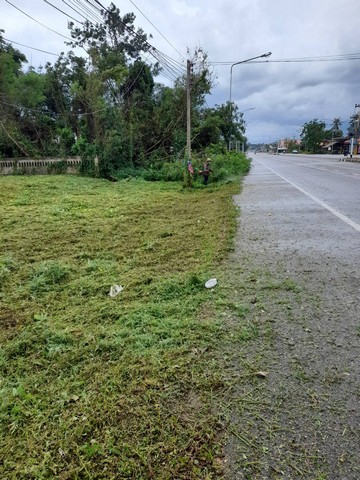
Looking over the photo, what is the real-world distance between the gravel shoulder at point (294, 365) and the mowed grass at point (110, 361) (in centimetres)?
18

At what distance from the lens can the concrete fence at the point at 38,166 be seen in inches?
827

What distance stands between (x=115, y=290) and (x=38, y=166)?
20090mm

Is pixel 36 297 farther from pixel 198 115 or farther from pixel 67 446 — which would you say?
pixel 198 115

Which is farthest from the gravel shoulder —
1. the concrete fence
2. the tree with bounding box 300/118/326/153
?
the tree with bounding box 300/118/326/153

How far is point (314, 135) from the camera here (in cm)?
8400

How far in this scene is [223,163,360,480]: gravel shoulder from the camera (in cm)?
157

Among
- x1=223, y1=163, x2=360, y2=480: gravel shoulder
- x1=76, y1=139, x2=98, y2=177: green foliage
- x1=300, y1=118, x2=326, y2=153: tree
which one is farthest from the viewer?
x1=300, y1=118, x2=326, y2=153: tree

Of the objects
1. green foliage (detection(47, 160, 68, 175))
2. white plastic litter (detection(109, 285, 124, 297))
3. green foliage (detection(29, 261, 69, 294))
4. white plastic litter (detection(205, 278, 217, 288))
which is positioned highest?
green foliage (detection(47, 160, 68, 175))

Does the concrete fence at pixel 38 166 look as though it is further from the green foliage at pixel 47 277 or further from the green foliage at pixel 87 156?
the green foliage at pixel 47 277

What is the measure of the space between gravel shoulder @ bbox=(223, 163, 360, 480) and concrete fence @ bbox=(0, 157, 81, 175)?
1874 centimetres

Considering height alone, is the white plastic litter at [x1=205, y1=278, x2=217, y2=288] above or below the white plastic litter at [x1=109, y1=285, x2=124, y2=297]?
above

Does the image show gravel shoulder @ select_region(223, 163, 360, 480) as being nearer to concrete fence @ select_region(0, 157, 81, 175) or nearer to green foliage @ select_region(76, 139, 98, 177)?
green foliage @ select_region(76, 139, 98, 177)

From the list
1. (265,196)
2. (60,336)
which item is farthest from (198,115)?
(60,336)

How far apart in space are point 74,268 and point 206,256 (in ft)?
5.73
